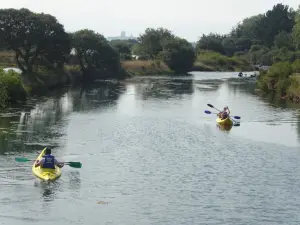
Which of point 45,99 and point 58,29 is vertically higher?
point 58,29

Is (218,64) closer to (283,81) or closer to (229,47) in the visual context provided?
(229,47)

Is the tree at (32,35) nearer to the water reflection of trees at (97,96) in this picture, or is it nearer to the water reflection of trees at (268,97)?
the water reflection of trees at (97,96)

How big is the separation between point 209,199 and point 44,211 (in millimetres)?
8687

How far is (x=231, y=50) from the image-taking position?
191 metres

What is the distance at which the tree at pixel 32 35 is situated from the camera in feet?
278

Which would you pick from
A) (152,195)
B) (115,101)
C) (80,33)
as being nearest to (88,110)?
(115,101)

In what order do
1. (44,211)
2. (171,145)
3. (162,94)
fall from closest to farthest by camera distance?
(44,211)
(171,145)
(162,94)

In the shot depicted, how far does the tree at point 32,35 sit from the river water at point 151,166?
21.8 m

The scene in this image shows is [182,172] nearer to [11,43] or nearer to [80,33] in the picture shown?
[11,43]

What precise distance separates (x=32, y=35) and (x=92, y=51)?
97.4ft

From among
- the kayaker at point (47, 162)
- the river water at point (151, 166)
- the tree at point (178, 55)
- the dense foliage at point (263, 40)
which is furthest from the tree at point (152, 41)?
the kayaker at point (47, 162)

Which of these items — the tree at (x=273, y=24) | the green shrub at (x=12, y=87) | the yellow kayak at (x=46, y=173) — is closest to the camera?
the yellow kayak at (x=46, y=173)

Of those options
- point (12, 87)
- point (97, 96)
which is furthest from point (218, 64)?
point (12, 87)

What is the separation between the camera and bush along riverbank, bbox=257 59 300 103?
77.7m
